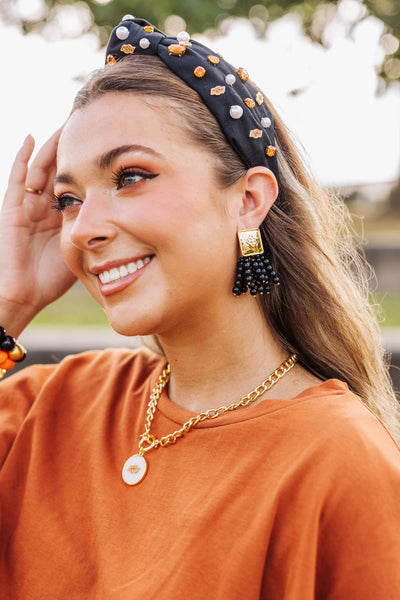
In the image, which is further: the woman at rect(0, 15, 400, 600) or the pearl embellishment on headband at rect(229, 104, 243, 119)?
the pearl embellishment on headband at rect(229, 104, 243, 119)

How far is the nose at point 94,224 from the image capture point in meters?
1.90

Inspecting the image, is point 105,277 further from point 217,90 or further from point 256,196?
point 217,90

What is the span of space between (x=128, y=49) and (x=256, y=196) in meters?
0.63

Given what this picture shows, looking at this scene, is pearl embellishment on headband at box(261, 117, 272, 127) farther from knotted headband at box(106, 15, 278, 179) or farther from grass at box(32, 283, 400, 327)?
grass at box(32, 283, 400, 327)

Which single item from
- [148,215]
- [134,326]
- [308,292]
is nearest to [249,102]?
[148,215]

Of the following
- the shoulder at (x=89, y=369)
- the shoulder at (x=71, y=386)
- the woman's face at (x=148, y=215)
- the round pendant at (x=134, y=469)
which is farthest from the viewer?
the shoulder at (x=89, y=369)

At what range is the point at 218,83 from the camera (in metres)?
2.02

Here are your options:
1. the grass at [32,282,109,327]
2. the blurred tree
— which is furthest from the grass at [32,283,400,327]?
the blurred tree

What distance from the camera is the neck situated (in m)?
2.06

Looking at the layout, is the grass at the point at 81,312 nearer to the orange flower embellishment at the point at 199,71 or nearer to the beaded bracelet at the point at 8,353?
the beaded bracelet at the point at 8,353

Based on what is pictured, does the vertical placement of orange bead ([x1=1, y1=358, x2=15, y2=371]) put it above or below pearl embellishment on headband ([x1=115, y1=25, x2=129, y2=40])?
below

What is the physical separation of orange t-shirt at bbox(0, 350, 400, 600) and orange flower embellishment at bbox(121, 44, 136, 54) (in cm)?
110

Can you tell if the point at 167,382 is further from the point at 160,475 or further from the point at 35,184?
the point at 35,184

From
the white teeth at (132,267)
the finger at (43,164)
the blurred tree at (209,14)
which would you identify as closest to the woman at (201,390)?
the white teeth at (132,267)
